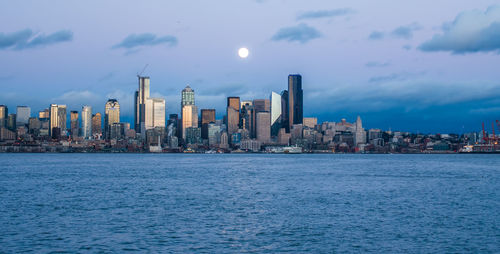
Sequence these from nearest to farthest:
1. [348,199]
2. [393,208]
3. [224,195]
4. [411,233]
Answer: [411,233]
[393,208]
[348,199]
[224,195]

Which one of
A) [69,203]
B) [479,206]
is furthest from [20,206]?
[479,206]

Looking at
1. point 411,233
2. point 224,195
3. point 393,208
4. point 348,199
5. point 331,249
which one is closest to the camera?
point 331,249

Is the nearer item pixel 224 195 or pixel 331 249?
pixel 331 249

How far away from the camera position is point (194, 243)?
34.1 m

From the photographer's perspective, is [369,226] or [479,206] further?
[479,206]

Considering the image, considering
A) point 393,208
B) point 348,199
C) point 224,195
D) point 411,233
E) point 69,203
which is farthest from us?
point 224,195

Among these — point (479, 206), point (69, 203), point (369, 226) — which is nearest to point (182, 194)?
point (69, 203)

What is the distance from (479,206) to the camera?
5409cm

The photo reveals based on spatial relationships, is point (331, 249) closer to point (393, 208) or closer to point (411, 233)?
point (411, 233)

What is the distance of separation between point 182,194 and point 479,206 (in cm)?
3486

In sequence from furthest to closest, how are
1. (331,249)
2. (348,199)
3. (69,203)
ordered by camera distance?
(348,199) → (69,203) → (331,249)

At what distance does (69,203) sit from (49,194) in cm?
1123

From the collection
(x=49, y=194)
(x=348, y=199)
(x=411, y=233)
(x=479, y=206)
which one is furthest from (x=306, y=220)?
(x=49, y=194)

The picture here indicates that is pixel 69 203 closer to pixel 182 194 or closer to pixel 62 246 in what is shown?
pixel 182 194
